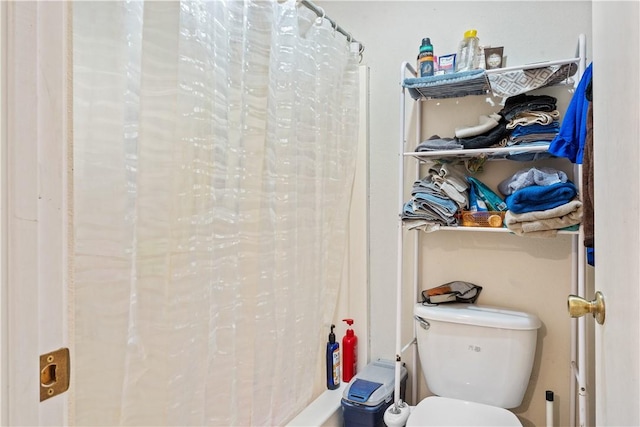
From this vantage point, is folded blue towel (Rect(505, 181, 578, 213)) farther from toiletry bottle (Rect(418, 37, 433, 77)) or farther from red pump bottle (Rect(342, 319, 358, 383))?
red pump bottle (Rect(342, 319, 358, 383))

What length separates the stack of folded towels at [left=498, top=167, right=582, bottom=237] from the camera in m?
1.34

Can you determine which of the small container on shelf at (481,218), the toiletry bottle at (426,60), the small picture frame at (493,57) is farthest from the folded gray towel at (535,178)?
the toiletry bottle at (426,60)

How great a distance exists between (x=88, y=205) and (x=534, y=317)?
5.08 feet

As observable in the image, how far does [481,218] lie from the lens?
157 centimetres

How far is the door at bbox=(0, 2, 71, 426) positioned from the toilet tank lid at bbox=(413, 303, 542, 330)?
1.37 m

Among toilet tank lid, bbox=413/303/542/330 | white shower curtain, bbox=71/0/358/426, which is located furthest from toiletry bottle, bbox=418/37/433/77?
toilet tank lid, bbox=413/303/542/330

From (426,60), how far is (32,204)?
1.52m

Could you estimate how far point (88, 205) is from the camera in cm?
78

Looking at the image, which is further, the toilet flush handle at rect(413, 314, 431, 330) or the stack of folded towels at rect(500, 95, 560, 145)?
the toilet flush handle at rect(413, 314, 431, 330)

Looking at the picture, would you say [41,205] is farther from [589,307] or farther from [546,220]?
[546,220]

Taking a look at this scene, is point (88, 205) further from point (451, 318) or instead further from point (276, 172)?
point (451, 318)

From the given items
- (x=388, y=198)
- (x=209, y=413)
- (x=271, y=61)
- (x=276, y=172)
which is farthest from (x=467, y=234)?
(x=209, y=413)

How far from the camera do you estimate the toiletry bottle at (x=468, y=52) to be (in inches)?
62.1

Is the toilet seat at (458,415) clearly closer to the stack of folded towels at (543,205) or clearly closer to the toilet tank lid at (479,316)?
the toilet tank lid at (479,316)
